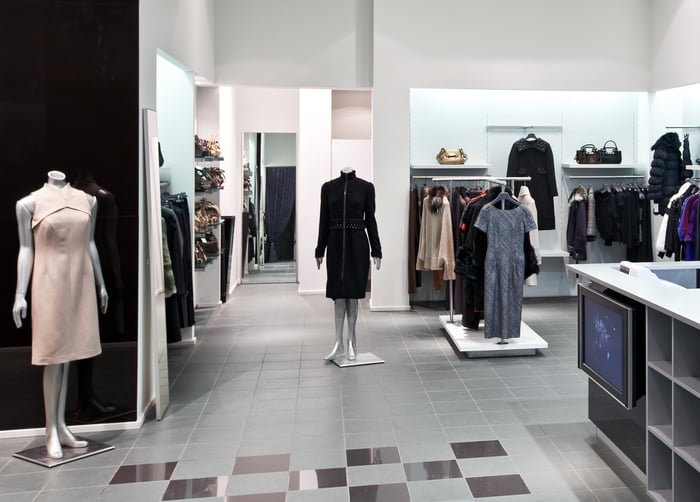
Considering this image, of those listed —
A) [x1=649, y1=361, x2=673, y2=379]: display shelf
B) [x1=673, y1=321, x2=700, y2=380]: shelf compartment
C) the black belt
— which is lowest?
[x1=649, y1=361, x2=673, y2=379]: display shelf

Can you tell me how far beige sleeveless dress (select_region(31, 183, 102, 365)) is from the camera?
11.5ft

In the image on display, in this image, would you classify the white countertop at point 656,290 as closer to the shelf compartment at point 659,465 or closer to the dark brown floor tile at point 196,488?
the shelf compartment at point 659,465

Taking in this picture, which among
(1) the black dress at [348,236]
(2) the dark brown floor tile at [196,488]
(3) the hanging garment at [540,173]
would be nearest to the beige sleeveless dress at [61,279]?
(2) the dark brown floor tile at [196,488]

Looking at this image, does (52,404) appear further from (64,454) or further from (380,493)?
(380,493)

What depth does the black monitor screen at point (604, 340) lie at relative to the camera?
321cm

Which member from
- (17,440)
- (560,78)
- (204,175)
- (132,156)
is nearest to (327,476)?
(17,440)

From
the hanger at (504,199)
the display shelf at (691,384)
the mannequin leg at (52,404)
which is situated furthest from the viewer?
the hanger at (504,199)

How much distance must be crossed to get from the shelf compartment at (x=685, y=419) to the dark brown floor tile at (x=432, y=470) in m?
1.13

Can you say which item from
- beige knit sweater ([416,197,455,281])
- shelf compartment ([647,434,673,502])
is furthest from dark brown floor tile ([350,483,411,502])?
beige knit sweater ([416,197,455,281])

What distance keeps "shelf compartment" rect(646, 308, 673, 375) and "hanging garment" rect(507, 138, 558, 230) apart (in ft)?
17.4

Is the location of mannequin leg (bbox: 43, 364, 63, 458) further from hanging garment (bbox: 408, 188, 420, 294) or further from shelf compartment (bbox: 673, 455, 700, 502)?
hanging garment (bbox: 408, 188, 420, 294)

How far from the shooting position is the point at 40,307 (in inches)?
138

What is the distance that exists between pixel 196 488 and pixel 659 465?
7.40 feet

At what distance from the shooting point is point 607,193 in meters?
8.18
